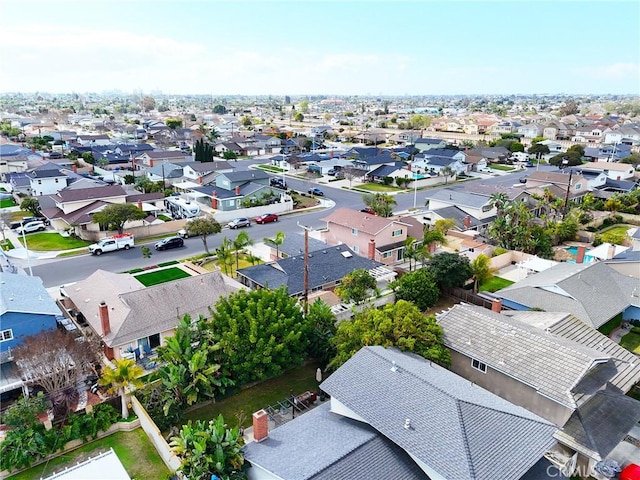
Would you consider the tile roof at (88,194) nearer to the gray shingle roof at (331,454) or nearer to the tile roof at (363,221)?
the tile roof at (363,221)

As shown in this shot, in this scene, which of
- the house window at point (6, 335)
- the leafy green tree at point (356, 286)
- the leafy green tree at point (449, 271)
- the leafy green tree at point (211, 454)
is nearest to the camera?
the leafy green tree at point (211, 454)

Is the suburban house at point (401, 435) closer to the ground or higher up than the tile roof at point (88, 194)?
closer to the ground

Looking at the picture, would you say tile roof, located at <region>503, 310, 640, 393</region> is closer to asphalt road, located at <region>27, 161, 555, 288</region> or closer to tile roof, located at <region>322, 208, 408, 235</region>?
tile roof, located at <region>322, 208, 408, 235</region>

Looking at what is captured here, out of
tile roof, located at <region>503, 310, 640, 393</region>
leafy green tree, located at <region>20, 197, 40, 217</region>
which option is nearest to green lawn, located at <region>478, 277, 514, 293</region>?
tile roof, located at <region>503, 310, 640, 393</region>

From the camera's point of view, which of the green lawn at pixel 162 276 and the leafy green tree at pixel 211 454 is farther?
the green lawn at pixel 162 276

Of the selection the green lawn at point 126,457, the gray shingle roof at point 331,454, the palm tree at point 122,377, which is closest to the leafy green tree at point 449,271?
the gray shingle roof at point 331,454

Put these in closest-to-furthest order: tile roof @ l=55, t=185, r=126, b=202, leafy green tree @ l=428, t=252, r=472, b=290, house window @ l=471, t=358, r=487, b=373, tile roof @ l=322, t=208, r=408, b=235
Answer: house window @ l=471, t=358, r=487, b=373, leafy green tree @ l=428, t=252, r=472, b=290, tile roof @ l=322, t=208, r=408, b=235, tile roof @ l=55, t=185, r=126, b=202

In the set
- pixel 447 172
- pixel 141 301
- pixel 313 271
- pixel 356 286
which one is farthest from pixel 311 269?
pixel 447 172
